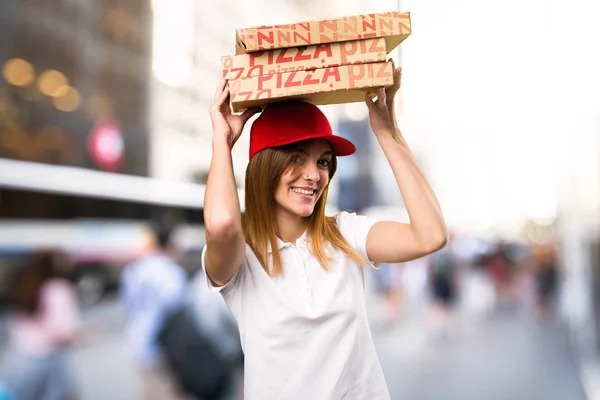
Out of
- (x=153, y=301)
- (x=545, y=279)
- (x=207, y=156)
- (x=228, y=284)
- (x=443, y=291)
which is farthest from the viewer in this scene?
(x=545, y=279)

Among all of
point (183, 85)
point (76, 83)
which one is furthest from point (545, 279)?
point (76, 83)

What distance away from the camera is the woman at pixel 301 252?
1.21 m

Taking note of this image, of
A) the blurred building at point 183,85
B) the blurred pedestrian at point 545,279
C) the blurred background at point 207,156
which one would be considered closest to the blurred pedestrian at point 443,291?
the blurred background at point 207,156

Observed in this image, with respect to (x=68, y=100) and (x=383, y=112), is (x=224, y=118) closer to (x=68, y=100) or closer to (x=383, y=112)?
(x=383, y=112)

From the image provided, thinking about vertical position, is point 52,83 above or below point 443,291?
above

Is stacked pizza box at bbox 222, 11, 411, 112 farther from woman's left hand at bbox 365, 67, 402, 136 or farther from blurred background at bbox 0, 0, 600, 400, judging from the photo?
blurred background at bbox 0, 0, 600, 400

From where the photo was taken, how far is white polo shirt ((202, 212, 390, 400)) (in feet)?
3.99

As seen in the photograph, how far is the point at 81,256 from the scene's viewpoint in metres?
7.41

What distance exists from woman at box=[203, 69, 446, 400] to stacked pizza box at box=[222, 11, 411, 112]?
0.33 ft

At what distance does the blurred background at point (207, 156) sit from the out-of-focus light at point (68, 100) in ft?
0.07

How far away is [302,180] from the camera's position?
1271mm

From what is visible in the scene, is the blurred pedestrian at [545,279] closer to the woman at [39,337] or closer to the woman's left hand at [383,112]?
the woman at [39,337]

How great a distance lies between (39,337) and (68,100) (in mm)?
4230

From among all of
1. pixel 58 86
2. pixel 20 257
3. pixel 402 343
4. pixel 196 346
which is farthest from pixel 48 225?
pixel 402 343
